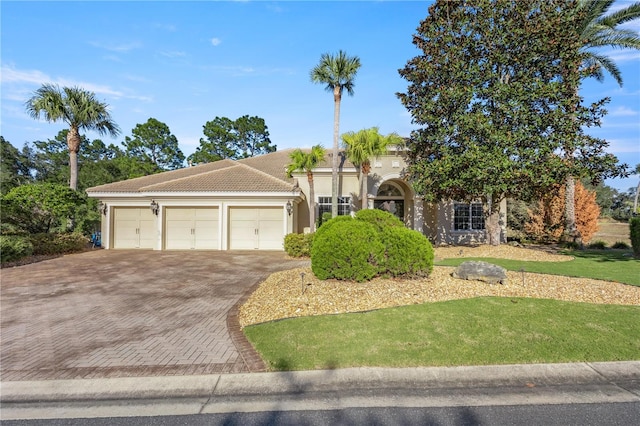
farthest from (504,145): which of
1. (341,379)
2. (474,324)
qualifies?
(341,379)

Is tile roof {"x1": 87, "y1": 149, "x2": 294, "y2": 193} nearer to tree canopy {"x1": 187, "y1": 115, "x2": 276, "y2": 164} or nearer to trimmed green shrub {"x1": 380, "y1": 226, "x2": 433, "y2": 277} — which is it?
trimmed green shrub {"x1": 380, "y1": 226, "x2": 433, "y2": 277}

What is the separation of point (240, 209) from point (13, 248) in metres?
9.22

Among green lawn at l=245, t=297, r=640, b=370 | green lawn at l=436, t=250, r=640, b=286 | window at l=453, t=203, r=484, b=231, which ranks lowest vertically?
green lawn at l=245, t=297, r=640, b=370

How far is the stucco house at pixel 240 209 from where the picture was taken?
16.5 m

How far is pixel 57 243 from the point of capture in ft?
47.9

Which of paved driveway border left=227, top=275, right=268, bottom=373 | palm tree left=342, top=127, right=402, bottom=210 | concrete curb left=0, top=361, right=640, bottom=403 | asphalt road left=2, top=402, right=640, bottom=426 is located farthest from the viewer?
palm tree left=342, top=127, right=402, bottom=210

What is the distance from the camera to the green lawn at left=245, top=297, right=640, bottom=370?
4.04 meters

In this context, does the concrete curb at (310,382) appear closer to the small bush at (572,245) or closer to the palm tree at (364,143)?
the palm tree at (364,143)

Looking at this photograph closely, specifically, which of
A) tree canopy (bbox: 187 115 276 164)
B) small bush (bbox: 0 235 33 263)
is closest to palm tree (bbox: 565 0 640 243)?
small bush (bbox: 0 235 33 263)

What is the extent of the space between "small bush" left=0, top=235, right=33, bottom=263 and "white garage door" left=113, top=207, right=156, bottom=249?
5.00 meters

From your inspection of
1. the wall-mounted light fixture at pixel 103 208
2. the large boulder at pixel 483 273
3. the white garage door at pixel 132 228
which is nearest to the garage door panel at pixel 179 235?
the white garage door at pixel 132 228

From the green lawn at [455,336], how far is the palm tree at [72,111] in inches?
742

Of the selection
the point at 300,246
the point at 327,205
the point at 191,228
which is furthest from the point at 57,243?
the point at 327,205

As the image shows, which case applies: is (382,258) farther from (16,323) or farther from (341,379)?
(16,323)
